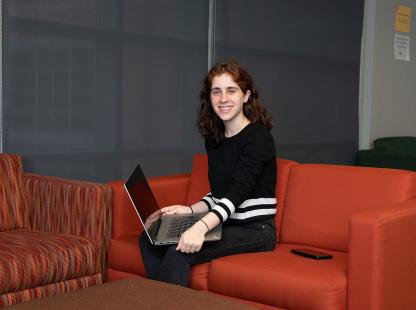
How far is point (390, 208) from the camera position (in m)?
2.42

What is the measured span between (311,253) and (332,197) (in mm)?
323

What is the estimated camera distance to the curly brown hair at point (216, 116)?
283cm

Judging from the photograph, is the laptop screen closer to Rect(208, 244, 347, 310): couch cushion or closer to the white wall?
Rect(208, 244, 347, 310): couch cushion

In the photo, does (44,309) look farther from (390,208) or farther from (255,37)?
(255,37)

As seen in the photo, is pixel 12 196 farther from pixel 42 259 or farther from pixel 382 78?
pixel 382 78

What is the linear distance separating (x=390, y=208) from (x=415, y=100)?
13.4 feet

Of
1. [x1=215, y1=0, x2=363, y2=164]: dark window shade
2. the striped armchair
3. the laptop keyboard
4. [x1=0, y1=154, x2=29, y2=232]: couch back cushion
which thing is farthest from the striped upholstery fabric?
[x1=215, y1=0, x2=363, y2=164]: dark window shade

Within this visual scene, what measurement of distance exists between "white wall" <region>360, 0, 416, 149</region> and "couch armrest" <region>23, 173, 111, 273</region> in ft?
10.8

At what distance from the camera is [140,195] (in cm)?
276

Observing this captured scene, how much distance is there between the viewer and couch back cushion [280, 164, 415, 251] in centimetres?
273

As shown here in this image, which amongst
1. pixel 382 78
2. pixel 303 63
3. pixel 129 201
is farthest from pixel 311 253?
pixel 382 78

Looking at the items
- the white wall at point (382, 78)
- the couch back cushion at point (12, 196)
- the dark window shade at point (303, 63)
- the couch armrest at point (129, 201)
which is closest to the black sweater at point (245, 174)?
the couch armrest at point (129, 201)

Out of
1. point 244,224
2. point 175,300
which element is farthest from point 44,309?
point 244,224

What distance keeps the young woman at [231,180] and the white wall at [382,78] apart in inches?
118
